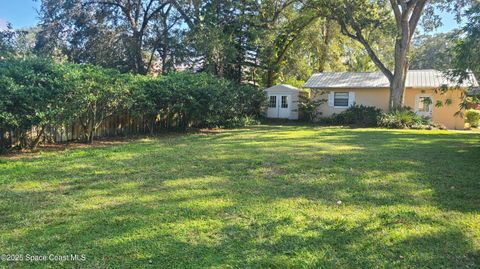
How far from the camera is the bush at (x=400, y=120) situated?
1648cm

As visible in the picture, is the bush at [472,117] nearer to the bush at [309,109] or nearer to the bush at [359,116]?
the bush at [359,116]

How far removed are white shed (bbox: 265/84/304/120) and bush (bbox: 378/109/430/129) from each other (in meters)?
5.62

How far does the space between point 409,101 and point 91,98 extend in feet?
55.1

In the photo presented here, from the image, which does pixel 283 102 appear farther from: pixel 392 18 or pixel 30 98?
pixel 30 98

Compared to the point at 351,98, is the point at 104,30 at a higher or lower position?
higher

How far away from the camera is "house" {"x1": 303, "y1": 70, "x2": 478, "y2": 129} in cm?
1850

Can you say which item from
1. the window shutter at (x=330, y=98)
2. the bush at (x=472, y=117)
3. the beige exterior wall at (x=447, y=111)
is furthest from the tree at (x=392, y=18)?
the bush at (x=472, y=117)

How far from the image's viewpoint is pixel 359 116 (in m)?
18.8

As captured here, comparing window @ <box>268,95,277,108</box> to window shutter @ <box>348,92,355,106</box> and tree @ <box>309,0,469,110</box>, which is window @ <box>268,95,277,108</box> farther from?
tree @ <box>309,0,469,110</box>

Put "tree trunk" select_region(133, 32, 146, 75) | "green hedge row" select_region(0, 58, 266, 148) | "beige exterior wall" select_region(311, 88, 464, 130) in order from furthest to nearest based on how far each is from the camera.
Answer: "tree trunk" select_region(133, 32, 146, 75), "beige exterior wall" select_region(311, 88, 464, 130), "green hedge row" select_region(0, 58, 266, 148)

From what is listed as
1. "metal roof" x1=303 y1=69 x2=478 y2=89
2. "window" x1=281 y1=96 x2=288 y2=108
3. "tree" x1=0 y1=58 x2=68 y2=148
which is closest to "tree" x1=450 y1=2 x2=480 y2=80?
"tree" x1=0 y1=58 x2=68 y2=148

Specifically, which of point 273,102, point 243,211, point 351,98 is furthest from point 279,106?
point 243,211

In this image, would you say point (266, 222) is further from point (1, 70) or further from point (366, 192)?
point (1, 70)

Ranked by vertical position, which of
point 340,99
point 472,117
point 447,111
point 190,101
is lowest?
point 472,117
